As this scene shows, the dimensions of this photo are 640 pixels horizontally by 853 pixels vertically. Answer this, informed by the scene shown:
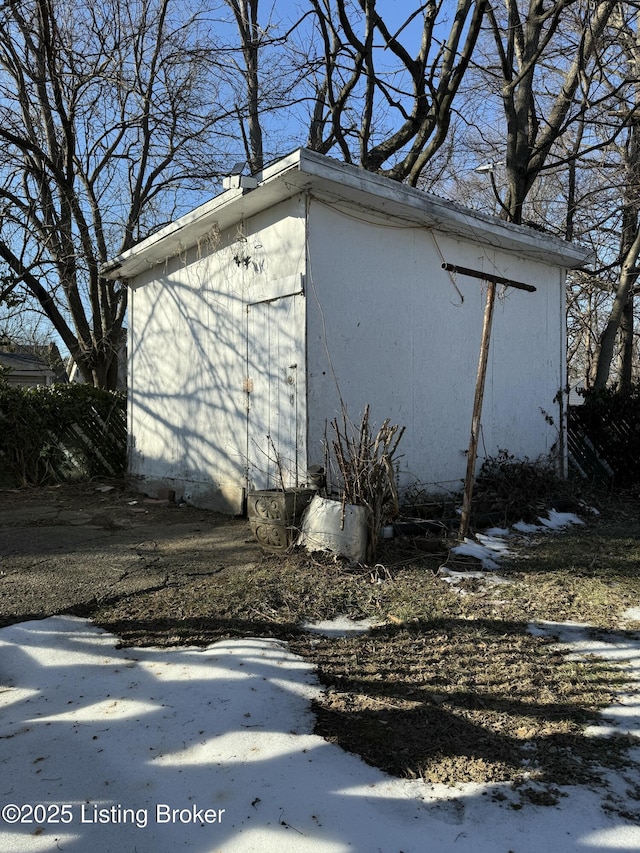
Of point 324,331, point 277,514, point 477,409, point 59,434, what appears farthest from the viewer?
point 59,434

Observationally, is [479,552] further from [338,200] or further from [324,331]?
[338,200]

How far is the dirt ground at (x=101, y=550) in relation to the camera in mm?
3873

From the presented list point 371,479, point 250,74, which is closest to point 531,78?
point 250,74

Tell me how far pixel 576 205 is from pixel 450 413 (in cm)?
789

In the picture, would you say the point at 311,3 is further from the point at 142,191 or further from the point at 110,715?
the point at 110,715

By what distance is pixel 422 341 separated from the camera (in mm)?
6555

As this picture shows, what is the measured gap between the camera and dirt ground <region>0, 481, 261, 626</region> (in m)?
3.87

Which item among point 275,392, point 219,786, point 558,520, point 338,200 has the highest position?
point 338,200

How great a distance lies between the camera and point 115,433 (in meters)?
9.77

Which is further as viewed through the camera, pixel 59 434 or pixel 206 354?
pixel 59 434

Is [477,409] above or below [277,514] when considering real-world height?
above

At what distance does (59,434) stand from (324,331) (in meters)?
5.75

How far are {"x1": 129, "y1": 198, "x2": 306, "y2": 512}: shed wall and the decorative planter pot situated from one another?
1.16 m

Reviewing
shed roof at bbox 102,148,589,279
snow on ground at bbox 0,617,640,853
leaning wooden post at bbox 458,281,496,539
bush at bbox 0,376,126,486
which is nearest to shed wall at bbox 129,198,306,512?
shed roof at bbox 102,148,589,279
